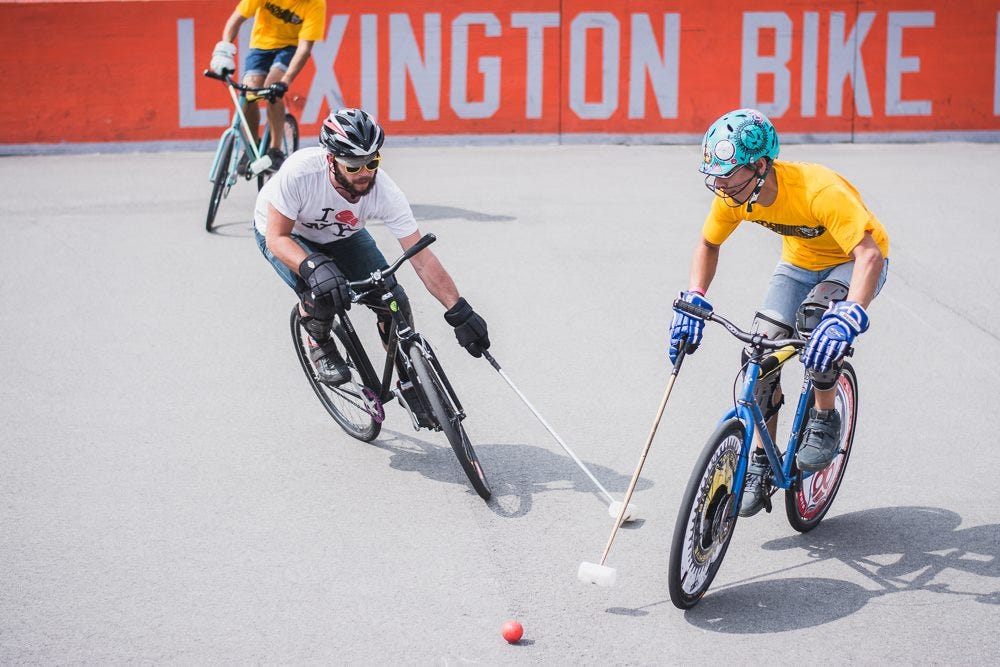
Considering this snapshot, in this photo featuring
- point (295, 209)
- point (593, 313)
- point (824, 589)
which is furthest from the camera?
point (593, 313)

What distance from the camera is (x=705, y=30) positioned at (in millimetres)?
15969

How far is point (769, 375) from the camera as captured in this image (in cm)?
505

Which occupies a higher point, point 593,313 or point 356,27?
point 356,27

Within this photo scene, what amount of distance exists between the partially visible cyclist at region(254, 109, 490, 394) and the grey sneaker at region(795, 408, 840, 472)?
156 centimetres

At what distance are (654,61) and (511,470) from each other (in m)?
10.9

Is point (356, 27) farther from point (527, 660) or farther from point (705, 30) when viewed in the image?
point (527, 660)

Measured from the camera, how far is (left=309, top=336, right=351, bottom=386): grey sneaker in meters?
6.40

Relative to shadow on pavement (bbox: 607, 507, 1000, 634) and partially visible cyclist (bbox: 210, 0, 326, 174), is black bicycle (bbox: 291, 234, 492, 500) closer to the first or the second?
shadow on pavement (bbox: 607, 507, 1000, 634)

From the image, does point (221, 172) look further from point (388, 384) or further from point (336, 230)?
point (388, 384)

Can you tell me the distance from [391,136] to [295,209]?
10.4 meters

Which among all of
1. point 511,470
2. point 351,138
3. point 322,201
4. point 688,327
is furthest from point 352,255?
point 688,327

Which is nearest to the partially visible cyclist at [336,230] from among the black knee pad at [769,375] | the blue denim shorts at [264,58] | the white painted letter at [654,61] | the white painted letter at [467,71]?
the black knee pad at [769,375]

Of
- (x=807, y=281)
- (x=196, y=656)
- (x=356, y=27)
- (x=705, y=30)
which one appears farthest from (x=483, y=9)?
(x=196, y=656)

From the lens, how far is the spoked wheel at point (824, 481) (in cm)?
520
